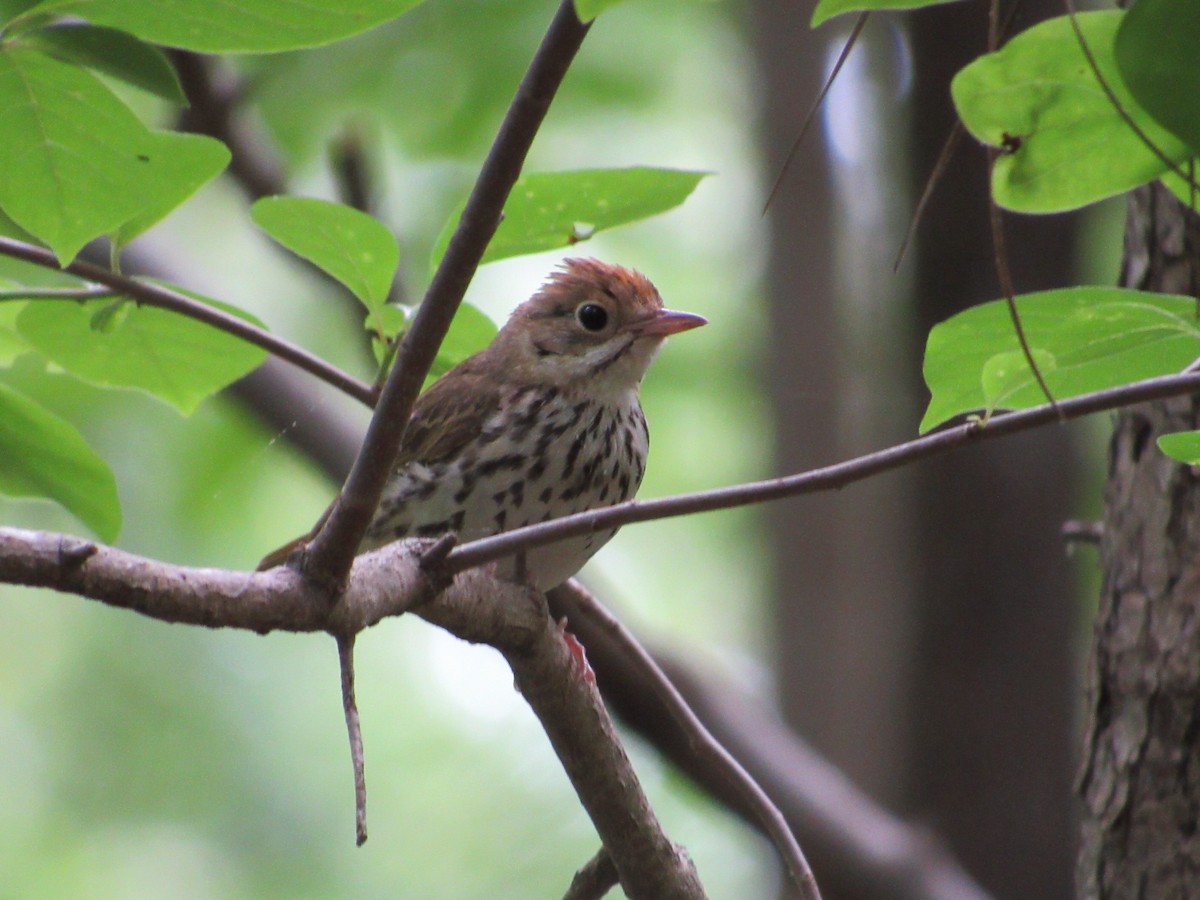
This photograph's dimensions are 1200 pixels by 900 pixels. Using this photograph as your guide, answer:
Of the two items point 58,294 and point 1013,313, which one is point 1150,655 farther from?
point 58,294

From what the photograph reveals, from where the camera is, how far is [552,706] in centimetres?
236

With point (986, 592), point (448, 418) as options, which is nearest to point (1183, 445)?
point (448, 418)

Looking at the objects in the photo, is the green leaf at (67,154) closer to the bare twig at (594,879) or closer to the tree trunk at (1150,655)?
the bare twig at (594,879)


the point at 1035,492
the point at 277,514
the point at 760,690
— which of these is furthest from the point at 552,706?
the point at 277,514

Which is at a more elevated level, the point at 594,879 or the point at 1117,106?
the point at 1117,106

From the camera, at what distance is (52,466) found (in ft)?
6.72

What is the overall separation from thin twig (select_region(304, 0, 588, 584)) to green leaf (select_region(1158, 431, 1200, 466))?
79 cm

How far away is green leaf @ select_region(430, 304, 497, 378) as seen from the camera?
8.16 feet

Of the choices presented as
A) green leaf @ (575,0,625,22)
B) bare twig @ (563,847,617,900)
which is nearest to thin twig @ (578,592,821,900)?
bare twig @ (563,847,617,900)

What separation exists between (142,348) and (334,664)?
5.68 m

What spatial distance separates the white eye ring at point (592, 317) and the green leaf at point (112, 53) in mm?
2170

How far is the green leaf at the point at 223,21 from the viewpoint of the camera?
150 centimetres

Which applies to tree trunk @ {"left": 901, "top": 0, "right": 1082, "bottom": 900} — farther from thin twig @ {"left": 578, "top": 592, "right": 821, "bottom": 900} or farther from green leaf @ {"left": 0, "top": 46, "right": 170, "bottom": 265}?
green leaf @ {"left": 0, "top": 46, "right": 170, "bottom": 265}

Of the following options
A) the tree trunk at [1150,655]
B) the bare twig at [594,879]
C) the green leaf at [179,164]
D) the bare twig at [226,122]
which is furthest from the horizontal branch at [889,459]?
the bare twig at [226,122]
